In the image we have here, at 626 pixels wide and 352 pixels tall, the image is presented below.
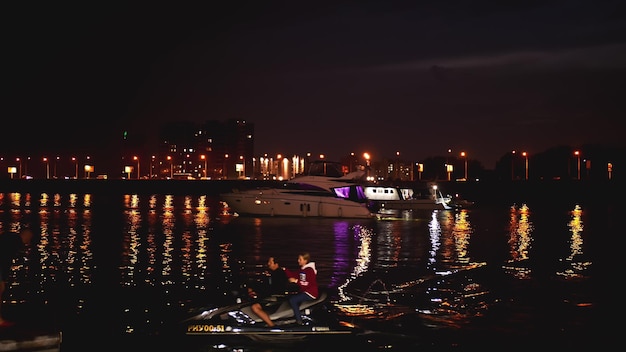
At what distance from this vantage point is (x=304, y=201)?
6656 cm

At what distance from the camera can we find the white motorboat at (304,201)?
2596 inches

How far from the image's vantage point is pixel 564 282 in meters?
28.6

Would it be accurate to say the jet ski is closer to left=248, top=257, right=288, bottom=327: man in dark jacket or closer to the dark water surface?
left=248, top=257, right=288, bottom=327: man in dark jacket

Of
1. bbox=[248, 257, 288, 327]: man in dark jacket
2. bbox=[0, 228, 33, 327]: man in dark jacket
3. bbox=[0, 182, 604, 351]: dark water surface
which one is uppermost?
bbox=[0, 228, 33, 327]: man in dark jacket

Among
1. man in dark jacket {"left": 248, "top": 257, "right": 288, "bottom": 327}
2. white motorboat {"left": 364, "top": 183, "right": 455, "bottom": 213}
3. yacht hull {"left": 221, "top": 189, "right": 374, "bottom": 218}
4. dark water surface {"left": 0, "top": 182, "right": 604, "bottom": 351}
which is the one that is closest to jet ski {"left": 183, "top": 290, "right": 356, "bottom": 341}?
man in dark jacket {"left": 248, "top": 257, "right": 288, "bottom": 327}

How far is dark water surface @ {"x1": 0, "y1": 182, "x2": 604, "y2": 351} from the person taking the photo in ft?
60.6

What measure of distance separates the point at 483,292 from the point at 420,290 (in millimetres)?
1988

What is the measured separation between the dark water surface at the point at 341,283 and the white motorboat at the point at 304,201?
12002 millimetres

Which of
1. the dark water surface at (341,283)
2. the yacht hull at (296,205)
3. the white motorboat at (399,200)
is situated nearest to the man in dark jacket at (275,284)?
the dark water surface at (341,283)

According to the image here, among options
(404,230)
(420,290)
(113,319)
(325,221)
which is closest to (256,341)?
(113,319)

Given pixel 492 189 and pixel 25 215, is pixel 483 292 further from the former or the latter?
pixel 492 189

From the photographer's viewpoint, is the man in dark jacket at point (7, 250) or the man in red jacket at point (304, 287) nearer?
the man in dark jacket at point (7, 250)

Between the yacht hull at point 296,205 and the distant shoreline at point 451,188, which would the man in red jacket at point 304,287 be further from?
the distant shoreline at point 451,188

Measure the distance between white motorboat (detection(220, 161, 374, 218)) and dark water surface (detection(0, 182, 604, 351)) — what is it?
12.0m
